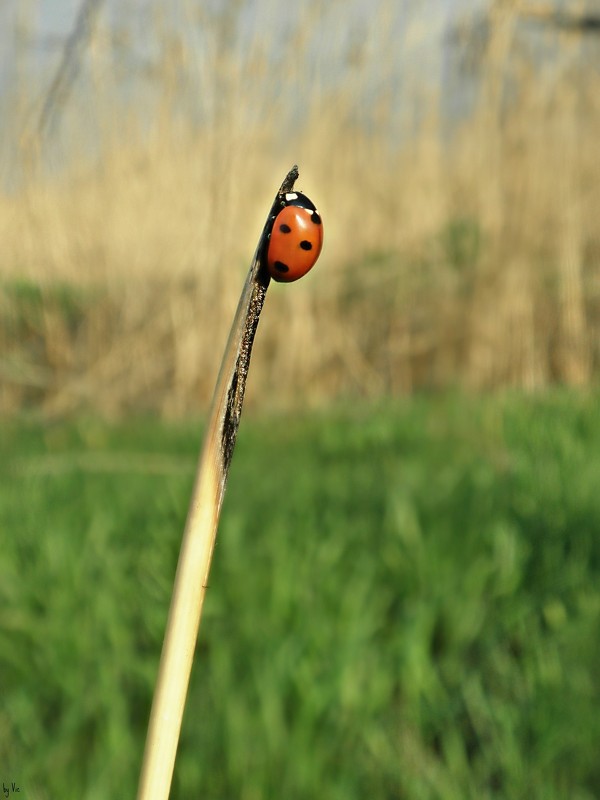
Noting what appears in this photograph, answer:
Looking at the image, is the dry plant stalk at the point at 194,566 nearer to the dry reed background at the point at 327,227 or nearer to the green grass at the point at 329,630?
the green grass at the point at 329,630

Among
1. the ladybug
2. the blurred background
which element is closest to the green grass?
the blurred background

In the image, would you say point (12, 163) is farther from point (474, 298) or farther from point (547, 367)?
point (547, 367)

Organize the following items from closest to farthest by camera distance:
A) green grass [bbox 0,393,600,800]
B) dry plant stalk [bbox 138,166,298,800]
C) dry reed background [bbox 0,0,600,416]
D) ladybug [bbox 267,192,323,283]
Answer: dry plant stalk [bbox 138,166,298,800]
ladybug [bbox 267,192,323,283]
green grass [bbox 0,393,600,800]
dry reed background [bbox 0,0,600,416]

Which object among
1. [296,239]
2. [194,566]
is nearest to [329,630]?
[296,239]

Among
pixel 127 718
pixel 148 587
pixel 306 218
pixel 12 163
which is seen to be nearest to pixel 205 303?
pixel 12 163

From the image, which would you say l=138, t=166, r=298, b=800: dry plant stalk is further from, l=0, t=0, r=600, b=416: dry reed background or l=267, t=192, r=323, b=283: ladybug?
l=0, t=0, r=600, b=416: dry reed background

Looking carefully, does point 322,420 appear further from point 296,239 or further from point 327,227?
point 296,239
